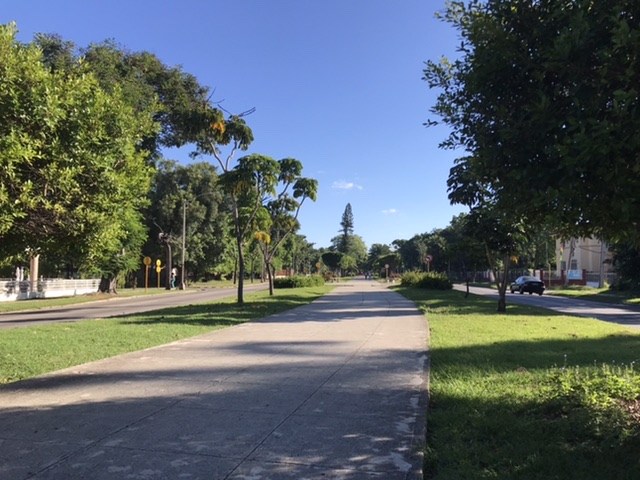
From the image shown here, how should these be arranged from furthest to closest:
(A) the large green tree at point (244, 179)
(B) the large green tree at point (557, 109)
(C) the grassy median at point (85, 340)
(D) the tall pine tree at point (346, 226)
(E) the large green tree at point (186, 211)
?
1. (D) the tall pine tree at point (346, 226)
2. (E) the large green tree at point (186, 211)
3. (A) the large green tree at point (244, 179)
4. (C) the grassy median at point (85, 340)
5. (B) the large green tree at point (557, 109)

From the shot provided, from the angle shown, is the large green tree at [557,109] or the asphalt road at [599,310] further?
the asphalt road at [599,310]

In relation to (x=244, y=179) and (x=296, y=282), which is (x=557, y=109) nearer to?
(x=244, y=179)

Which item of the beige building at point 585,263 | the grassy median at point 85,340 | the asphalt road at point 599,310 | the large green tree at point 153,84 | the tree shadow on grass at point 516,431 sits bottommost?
the asphalt road at point 599,310

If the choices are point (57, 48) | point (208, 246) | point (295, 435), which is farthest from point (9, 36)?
point (208, 246)

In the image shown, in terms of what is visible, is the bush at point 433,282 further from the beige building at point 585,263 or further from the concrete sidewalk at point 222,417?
the concrete sidewalk at point 222,417

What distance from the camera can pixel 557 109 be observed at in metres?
4.08

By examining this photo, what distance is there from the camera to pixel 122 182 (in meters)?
7.64

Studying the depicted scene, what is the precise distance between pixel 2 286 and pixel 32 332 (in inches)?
917

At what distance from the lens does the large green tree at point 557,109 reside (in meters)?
3.62

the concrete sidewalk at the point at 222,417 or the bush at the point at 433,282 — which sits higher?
the bush at the point at 433,282

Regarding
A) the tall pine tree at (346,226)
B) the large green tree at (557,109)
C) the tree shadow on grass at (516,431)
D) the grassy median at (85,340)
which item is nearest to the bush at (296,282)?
the grassy median at (85,340)

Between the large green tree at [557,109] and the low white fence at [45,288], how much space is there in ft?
116

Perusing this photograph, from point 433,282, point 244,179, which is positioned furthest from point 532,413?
point 433,282

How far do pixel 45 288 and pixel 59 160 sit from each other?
3581 centimetres
